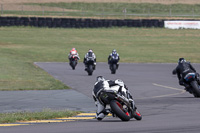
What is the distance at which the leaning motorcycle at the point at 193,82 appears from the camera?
18.3 meters

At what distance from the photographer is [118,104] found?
479 inches

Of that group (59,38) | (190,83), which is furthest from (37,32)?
(190,83)

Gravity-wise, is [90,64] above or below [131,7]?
above

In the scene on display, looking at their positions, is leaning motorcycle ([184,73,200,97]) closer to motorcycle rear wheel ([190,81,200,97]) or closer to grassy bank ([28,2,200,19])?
motorcycle rear wheel ([190,81,200,97])

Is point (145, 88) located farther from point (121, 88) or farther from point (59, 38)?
point (59, 38)

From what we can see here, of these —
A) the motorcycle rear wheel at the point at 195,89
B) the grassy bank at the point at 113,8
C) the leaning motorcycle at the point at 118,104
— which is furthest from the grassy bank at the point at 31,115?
the grassy bank at the point at 113,8

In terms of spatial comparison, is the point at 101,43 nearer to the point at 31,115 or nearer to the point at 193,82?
the point at 193,82

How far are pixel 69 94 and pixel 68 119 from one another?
6525 mm

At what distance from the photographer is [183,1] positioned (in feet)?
310

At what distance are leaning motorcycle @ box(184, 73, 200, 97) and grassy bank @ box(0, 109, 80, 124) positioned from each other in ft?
18.5

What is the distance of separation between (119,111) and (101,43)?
4561 cm

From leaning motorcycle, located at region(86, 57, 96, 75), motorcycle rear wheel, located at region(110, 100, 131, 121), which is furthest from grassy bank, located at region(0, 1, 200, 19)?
motorcycle rear wheel, located at region(110, 100, 131, 121)

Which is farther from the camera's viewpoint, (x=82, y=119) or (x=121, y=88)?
(x=82, y=119)

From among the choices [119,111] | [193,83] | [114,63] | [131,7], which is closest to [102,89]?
[119,111]
